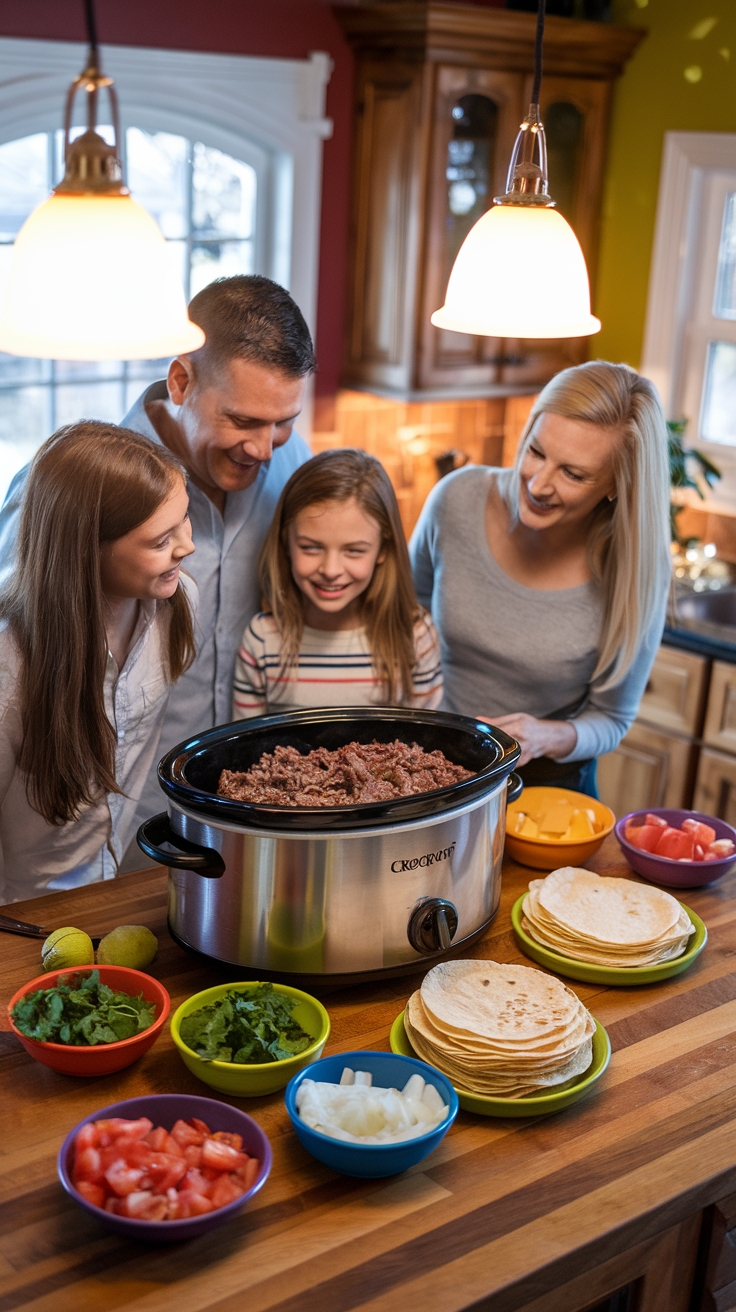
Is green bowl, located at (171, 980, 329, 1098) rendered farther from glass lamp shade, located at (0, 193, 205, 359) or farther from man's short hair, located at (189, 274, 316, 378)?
man's short hair, located at (189, 274, 316, 378)

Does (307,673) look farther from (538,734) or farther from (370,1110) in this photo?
(370,1110)

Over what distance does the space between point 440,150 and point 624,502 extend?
2.04 metres

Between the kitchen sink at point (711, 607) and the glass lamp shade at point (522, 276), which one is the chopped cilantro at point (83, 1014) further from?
the kitchen sink at point (711, 607)

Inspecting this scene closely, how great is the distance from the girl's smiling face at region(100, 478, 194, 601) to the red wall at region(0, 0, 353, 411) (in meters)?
1.96

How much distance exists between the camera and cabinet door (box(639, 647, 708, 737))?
343 cm

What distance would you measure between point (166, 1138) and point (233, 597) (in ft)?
3.62

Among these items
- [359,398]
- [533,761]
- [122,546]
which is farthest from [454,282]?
[359,398]

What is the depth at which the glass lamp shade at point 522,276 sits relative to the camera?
1.55 metres

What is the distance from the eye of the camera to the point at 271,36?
11.5ft

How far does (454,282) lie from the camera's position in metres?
1.62

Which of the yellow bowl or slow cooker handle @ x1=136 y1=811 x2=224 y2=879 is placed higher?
slow cooker handle @ x1=136 y1=811 x2=224 y2=879

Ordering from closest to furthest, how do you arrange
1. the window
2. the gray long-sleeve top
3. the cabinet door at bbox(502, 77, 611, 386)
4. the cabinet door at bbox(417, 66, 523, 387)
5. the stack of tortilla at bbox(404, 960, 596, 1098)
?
the stack of tortilla at bbox(404, 960, 596, 1098)
the gray long-sleeve top
the window
the cabinet door at bbox(417, 66, 523, 387)
the cabinet door at bbox(502, 77, 611, 386)

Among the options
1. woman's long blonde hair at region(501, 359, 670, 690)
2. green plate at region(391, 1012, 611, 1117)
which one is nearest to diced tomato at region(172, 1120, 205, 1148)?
green plate at region(391, 1012, 611, 1117)

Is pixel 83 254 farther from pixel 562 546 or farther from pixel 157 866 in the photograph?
pixel 562 546
